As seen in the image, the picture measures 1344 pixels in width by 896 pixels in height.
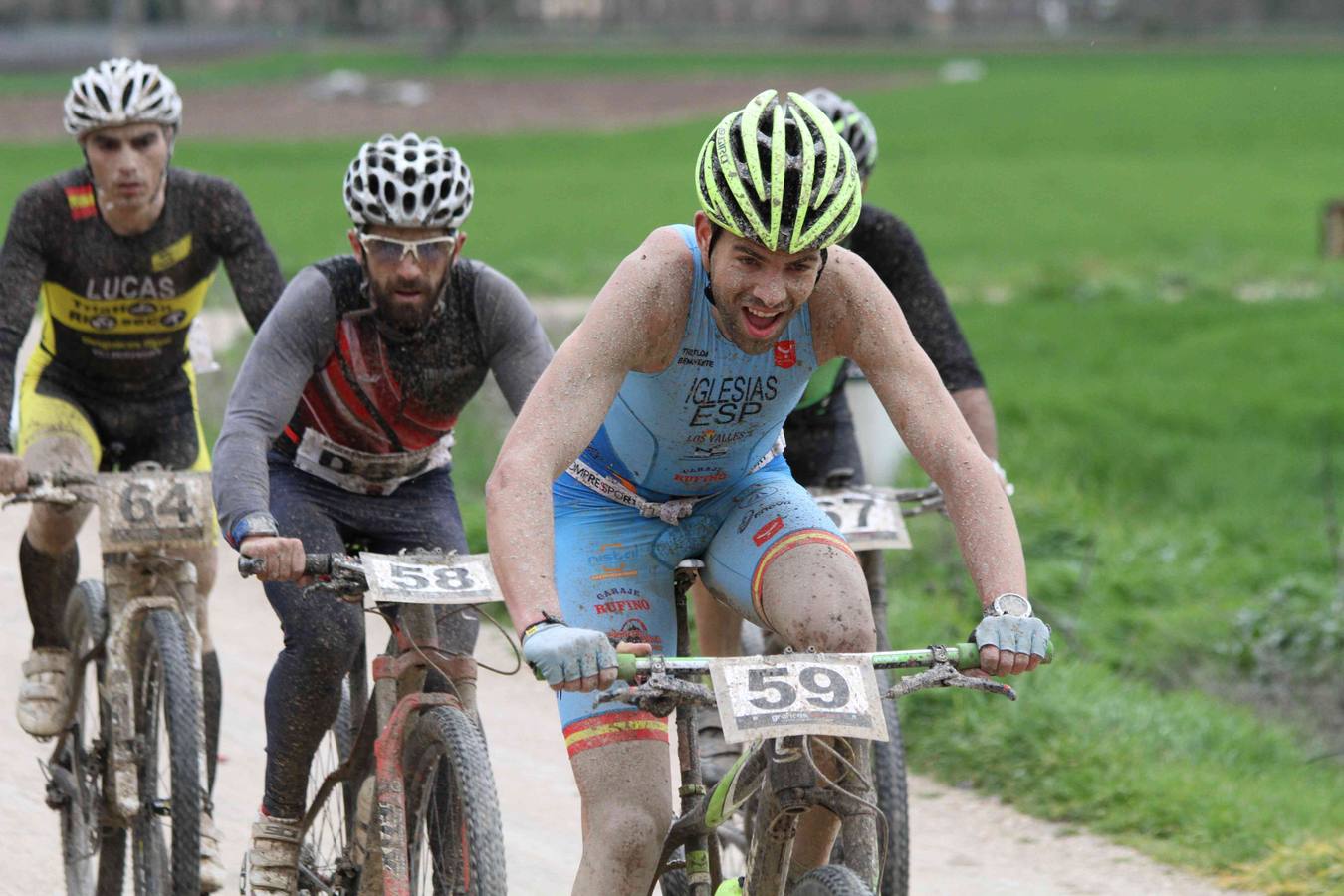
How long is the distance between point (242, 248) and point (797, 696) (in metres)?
3.04

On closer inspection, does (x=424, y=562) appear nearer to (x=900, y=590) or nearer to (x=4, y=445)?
(x=4, y=445)

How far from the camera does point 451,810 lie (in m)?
4.07

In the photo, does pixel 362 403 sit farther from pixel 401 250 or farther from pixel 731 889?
pixel 731 889

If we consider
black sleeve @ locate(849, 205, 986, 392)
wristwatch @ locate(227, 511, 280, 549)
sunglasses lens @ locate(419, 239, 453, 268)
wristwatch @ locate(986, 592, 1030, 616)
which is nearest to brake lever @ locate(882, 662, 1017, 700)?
wristwatch @ locate(986, 592, 1030, 616)

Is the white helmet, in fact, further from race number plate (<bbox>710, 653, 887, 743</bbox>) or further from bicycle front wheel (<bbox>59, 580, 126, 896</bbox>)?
race number plate (<bbox>710, 653, 887, 743</bbox>)

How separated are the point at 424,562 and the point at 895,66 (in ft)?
236

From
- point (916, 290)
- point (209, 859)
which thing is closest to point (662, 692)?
point (209, 859)

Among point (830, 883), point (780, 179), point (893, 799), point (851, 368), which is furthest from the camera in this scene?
point (851, 368)

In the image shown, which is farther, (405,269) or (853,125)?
(853,125)

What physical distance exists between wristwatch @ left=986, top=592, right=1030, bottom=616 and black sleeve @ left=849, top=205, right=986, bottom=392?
2.18 metres

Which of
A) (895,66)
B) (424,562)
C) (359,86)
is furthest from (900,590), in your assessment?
(895,66)

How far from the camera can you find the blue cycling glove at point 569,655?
314 cm

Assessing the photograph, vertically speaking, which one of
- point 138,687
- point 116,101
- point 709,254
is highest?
point 116,101

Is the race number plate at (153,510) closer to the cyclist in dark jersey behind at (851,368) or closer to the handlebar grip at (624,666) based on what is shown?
the cyclist in dark jersey behind at (851,368)
